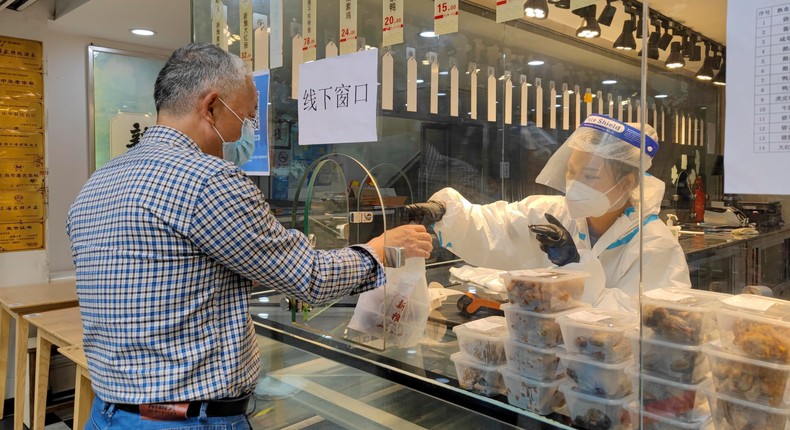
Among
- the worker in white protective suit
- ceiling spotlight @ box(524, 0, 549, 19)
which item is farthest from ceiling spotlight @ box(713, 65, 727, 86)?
ceiling spotlight @ box(524, 0, 549, 19)

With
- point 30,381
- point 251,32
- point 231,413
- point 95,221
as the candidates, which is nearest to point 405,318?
point 231,413

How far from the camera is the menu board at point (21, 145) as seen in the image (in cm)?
328

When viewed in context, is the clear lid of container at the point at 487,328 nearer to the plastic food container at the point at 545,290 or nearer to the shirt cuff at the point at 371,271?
the plastic food container at the point at 545,290

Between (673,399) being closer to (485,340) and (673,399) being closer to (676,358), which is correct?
(676,358)

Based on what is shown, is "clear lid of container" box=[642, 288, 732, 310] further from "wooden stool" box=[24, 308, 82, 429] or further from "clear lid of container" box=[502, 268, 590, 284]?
"wooden stool" box=[24, 308, 82, 429]

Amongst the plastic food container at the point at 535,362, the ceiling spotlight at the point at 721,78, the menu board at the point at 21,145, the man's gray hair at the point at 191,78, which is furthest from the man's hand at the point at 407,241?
the menu board at the point at 21,145

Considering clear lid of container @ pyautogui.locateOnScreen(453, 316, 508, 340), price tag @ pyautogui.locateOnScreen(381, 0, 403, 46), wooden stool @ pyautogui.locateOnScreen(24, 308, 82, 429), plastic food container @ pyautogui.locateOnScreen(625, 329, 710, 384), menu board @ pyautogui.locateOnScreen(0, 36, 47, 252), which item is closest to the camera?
plastic food container @ pyautogui.locateOnScreen(625, 329, 710, 384)

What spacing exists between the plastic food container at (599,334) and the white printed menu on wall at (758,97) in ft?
0.88

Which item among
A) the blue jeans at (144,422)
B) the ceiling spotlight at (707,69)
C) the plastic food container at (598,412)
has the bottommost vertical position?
the blue jeans at (144,422)

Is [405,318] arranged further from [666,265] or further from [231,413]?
[666,265]

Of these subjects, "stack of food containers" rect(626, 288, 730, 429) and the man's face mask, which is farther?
the man's face mask

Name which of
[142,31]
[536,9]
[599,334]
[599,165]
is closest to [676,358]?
[599,334]

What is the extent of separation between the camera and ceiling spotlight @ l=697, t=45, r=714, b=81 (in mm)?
788

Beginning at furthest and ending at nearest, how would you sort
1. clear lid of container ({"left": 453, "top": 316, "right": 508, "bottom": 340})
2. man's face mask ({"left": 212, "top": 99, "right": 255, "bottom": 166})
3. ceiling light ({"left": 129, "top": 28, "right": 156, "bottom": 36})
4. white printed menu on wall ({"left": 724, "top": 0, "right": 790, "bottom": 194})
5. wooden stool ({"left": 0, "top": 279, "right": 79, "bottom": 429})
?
ceiling light ({"left": 129, "top": 28, "right": 156, "bottom": 36}) → wooden stool ({"left": 0, "top": 279, "right": 79, "bottom": 429}) → man's face mask ({"left": 212, "top": 99, "right": 255, "bottom": 166}) → clear lid of container ({"left": 453, "top": 316, "right": 508, "bottom": 340}) → white printed menu on wall ({"left": 724, "top": 0, "right": 790, "bottom": 194})
